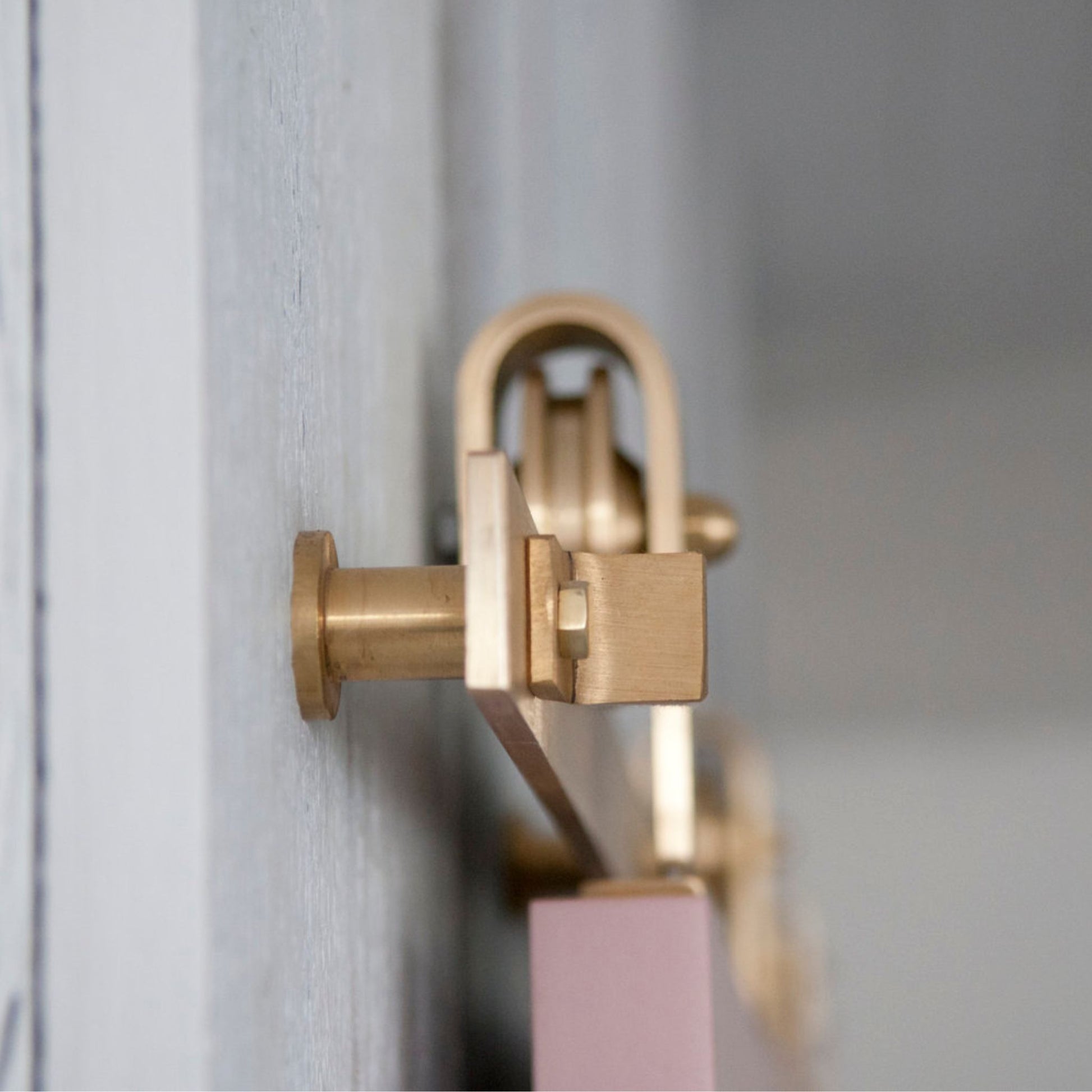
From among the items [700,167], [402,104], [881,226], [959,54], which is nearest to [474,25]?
[402,104]

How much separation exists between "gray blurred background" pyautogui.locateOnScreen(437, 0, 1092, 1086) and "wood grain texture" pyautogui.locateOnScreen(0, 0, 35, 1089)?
3.12 feet

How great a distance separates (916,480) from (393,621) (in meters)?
1.42

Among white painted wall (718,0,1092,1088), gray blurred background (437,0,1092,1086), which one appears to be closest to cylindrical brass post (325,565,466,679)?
gray blurred background (437,0,1092,1086)

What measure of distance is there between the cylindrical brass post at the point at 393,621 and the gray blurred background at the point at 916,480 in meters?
0.90

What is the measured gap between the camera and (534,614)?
15cm

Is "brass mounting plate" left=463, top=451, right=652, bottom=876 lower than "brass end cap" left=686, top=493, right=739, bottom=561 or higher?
lower

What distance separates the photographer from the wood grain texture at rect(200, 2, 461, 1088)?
147mm

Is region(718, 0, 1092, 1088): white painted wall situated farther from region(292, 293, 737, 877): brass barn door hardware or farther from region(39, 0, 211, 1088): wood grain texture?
region(39, 0, 211, 1088): wood grain texture

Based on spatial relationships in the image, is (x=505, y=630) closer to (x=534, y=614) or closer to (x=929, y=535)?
(x=534, y=614)

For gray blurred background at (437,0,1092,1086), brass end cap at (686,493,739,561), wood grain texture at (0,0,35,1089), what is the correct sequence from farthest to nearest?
gray blurred background at (437,0,1092,1086)
brass end cap at (686,493,739,561)
wood grain texture at (0,0,35,1089)

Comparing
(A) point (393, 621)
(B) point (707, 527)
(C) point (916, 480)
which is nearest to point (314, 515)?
(A) point (393, 621)

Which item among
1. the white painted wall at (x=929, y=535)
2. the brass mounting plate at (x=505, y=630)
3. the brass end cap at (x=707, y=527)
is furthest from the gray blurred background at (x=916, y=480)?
the brass mounting plate at (x=505, y=630)

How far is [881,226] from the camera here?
1447 millimetres

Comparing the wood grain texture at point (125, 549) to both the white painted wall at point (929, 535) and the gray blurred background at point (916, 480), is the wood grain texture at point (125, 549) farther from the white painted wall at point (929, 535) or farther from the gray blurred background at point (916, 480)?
the white painted wall at point (929, 535)
